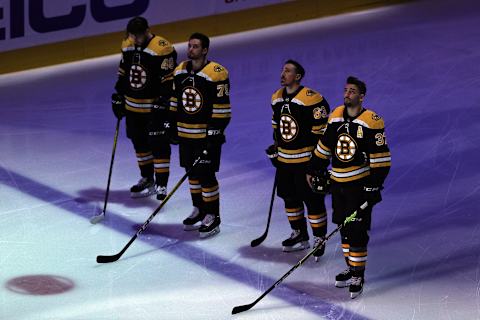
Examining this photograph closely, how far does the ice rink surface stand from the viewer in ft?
24.8

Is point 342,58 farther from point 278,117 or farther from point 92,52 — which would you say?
point 278,117

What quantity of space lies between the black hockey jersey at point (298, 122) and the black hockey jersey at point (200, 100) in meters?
0.51

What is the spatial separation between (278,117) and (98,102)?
4422 millimetres

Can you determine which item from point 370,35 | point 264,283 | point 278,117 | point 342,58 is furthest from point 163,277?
point 370,35

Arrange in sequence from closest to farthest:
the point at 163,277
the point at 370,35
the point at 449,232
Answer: the point at 163,277
the point at 449,232
the point at 370,35

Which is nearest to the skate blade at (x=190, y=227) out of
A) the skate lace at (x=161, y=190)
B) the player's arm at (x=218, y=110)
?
the skate lace at (x=161, y=190)

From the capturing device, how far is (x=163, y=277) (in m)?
7.92

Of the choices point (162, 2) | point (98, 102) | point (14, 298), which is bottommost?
point (14, 298)

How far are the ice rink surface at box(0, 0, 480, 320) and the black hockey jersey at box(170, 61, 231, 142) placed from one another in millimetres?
828

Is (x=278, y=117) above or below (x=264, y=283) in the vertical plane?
above

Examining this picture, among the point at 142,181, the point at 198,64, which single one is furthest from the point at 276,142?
the point at 142,181

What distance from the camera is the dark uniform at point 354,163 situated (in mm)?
7309

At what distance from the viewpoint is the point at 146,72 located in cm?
917

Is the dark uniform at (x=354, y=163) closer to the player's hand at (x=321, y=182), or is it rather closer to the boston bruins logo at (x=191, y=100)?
the player's hand at (x=321, y=182)
